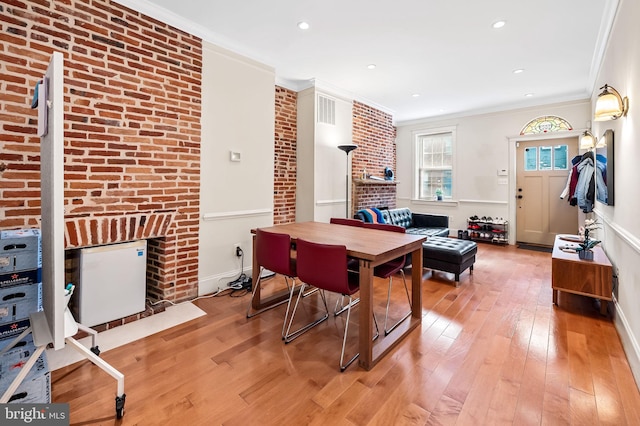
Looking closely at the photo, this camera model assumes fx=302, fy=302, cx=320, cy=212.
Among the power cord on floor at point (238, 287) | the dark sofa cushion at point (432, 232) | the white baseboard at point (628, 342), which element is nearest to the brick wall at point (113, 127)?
the power cord on floor at point (238, 287)

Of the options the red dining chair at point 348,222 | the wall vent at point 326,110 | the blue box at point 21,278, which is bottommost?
the blue box at point 21,278

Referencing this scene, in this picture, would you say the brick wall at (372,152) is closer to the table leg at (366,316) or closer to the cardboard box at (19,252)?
the table leg at (366,316)

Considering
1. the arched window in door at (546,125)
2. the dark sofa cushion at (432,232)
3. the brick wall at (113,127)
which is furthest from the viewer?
the arched window in door at (546,125)

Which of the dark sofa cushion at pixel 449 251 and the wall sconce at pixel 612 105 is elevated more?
the wall sconce at pixel 612 105

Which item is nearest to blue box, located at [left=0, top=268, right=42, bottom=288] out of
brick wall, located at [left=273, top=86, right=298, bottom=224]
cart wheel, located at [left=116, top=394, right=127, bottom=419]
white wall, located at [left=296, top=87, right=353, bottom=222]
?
cart wheel, located at [left=116, top=394, right=127, bottom=419]

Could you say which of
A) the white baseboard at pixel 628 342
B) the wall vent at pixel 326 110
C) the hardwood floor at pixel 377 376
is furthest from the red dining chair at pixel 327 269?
the wall vent at pixel 326 110

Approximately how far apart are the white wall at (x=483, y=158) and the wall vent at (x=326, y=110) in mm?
3072

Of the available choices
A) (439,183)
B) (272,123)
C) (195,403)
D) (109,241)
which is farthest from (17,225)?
(439,183)

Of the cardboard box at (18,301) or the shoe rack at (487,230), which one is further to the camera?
the shoe rack at (487,230)

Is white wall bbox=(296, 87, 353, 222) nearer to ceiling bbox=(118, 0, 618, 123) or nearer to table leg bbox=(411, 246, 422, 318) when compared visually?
ceiling bbox=(118, 0, 618, 123)

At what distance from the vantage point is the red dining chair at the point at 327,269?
2090 millimetres

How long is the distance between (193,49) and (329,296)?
2.99 metres

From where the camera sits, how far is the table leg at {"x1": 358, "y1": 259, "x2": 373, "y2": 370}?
2043 millimetres

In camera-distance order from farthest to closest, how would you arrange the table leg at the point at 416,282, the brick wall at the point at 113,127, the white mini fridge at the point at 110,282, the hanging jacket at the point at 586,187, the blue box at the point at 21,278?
the hanging jacket at the point at 586,187, the table leg at the point at 416,282, the white mini fridge at the point at 110,282, the brick wall at the point at 113,127, the blue box at the point at 21,278
